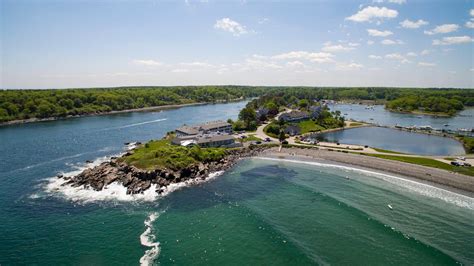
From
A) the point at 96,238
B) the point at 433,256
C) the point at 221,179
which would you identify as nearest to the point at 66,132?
the point at 221,179

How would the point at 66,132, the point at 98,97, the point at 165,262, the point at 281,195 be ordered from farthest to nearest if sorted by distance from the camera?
the point at 98,97 → the point at 66,132 → the point at 281,195 → the point at 165,262

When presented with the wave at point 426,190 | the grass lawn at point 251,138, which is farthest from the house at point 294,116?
the wave at point 426,190

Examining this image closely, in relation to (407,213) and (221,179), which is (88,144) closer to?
(221,179)

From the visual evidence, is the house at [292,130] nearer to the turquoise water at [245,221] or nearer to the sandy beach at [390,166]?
the sandy beach at [390,166]

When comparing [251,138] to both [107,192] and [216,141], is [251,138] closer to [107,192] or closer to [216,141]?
[216,141]

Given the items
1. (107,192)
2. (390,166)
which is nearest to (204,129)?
(107,192)

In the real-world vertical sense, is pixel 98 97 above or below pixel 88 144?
above
